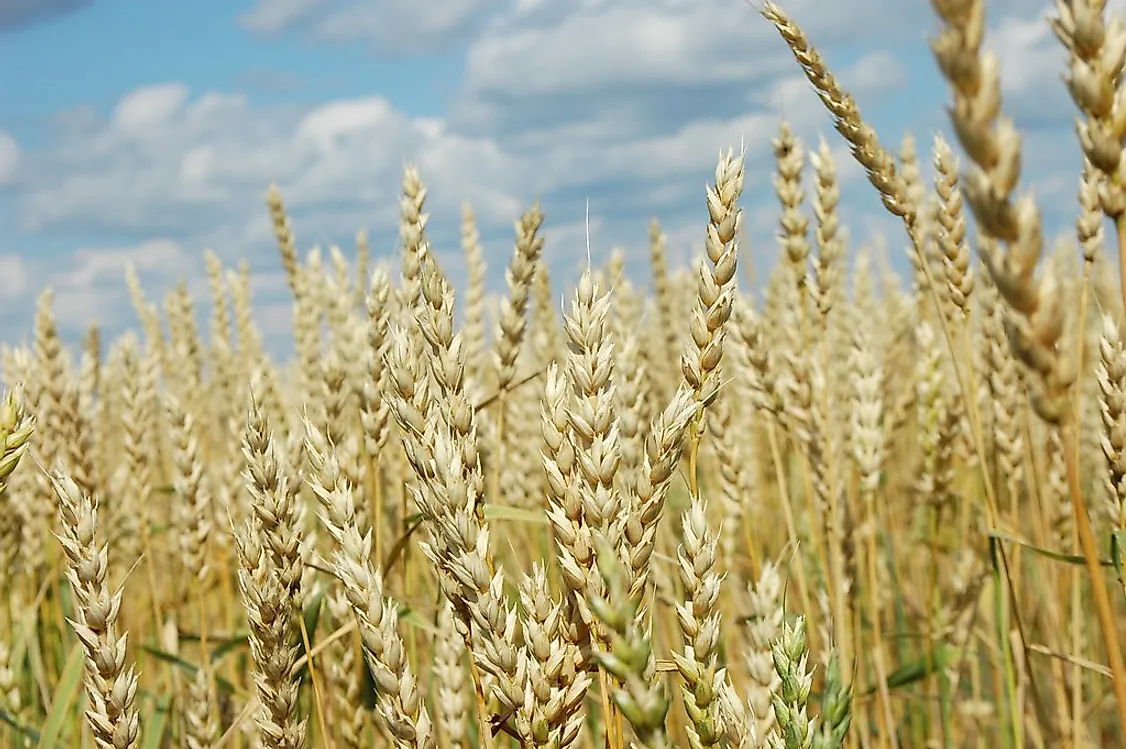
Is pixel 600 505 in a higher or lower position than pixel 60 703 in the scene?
higher

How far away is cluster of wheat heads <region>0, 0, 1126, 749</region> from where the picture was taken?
996mm

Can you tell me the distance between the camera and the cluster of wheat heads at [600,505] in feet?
3.27

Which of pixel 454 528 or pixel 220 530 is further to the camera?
pixel 220 530

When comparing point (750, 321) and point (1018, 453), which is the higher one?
point (750, 321)

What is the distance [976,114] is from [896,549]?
3.71 metres

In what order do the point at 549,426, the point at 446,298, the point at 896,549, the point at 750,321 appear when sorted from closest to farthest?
the point at 549,426 → the point at 446,298 → the point at 750,321 → the point at 896,549

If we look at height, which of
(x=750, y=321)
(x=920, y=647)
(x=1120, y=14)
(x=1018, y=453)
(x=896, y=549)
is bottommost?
(x=920, y=647)

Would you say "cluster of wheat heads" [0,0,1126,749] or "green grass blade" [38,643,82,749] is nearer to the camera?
"cluster of wheat heads" [0,0,1126,749]

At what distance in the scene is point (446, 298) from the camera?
3.86 feet

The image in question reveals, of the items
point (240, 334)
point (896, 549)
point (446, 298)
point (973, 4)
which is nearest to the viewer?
point (973, 4)

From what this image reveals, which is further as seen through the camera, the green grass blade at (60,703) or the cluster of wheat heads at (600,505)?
the green grass blade at (60,703)

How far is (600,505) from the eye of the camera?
1001 mm

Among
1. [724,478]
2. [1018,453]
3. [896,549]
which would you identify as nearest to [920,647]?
[896,549]

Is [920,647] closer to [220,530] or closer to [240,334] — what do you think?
[220,530]
